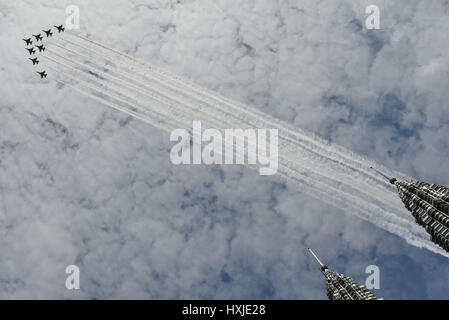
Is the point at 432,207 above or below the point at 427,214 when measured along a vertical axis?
above

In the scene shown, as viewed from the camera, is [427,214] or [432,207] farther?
[427,214]
